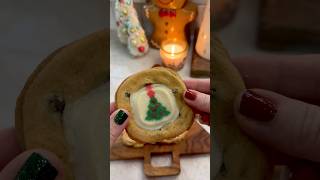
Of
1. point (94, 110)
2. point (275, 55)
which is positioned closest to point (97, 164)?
point (94, 110)

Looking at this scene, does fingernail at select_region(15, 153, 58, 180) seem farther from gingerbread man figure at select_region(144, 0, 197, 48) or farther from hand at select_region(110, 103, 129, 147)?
gingerbread man figure at select_region(144, 0, 197, 48)

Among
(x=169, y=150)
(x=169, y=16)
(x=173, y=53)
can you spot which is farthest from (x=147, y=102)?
(x=169, y=16)

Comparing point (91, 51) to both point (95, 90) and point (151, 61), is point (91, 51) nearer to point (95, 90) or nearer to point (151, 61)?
point (95, 90)

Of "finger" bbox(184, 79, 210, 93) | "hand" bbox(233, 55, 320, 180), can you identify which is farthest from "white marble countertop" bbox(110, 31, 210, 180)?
"hand" bbox(233, 55, 320, 180)

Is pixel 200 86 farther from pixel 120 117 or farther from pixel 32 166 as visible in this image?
pixel 32 166

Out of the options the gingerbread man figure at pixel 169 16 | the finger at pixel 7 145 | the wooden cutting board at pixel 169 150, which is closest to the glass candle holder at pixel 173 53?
the gingerbread man figure at pixel 169 16

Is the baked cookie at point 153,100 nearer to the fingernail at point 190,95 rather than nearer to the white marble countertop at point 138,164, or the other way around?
the fingernail at point 190,95
